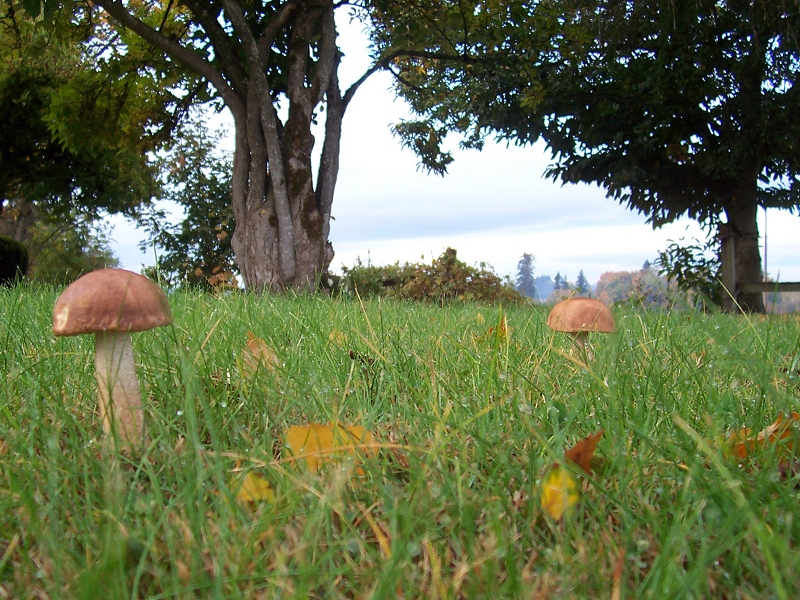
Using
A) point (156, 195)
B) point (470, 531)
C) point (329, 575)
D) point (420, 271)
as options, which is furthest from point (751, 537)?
point (156, 195)

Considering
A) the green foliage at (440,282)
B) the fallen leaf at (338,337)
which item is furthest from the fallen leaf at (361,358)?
the green foliage at (440,282)

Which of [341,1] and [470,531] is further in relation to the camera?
[341,1]

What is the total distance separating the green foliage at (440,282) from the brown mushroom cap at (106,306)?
12003mm

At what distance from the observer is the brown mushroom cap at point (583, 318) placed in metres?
2.54

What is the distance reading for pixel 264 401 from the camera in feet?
6.21

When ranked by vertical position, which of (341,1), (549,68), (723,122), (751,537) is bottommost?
(751,537)

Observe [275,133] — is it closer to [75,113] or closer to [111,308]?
[75,113]

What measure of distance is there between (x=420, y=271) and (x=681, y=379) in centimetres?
1251

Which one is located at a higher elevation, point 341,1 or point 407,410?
point 341,1

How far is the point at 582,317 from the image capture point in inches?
101

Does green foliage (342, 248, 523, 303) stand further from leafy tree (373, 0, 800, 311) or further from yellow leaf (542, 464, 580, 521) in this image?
yellow leaf (542, 464, 580, 521)

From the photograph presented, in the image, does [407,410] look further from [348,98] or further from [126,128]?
[126,128]

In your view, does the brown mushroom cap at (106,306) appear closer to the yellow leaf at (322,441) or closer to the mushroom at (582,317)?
the yellow leaf at (322,441)

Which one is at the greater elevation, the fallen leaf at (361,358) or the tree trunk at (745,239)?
the tree trunk at (745,239)
